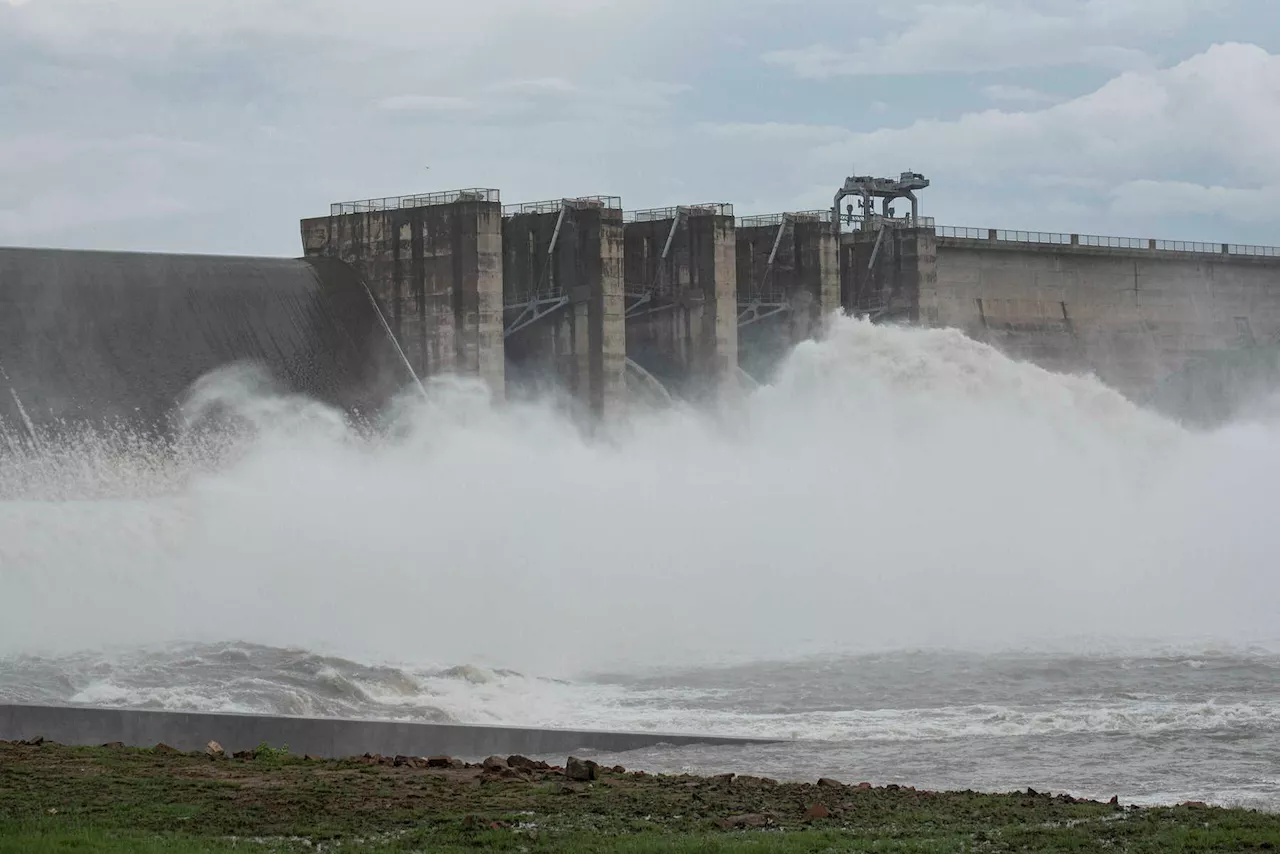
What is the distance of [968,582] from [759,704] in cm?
1193

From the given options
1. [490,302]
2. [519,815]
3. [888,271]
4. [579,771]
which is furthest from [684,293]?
[519,815]

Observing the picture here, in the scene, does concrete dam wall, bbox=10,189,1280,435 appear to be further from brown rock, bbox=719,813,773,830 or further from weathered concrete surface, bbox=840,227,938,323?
brown rock, bbox=719,813,773,830

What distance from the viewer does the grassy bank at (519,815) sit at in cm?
1264

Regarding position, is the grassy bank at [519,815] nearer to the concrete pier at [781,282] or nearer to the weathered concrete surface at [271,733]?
the weathered concrete surface at [271,733]

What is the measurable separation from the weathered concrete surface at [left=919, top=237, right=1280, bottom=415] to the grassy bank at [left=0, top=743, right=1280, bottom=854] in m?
39.4

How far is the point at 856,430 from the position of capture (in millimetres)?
46219

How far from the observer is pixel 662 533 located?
118 ft

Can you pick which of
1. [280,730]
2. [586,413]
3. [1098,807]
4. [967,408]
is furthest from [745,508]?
[1098,807]

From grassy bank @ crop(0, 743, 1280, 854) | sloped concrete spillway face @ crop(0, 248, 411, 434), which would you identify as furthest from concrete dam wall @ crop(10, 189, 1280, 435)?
grassy bank @ crop(0, 743, 1280, 854)

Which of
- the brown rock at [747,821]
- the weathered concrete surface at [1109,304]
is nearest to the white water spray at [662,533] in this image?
the weathered concrete surface at [1109,304]

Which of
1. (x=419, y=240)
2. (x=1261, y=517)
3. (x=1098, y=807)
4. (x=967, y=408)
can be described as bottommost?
(x=1098, y=807)

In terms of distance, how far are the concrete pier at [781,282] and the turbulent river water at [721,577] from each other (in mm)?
1253

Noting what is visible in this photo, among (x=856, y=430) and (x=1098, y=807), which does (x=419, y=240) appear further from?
(x=1098, y=807)

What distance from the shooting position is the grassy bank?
12641 mm
